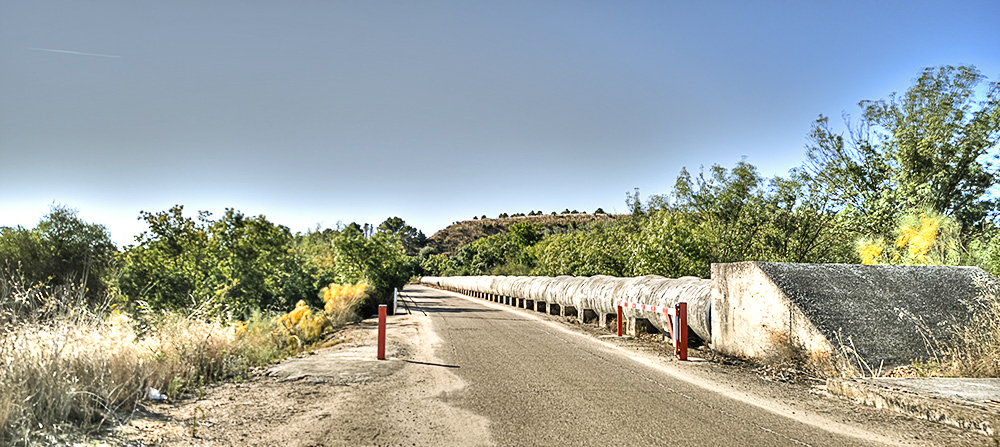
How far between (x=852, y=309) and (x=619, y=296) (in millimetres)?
6913

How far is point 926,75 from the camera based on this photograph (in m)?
20.3

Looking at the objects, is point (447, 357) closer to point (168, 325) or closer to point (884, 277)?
point (168, 325)

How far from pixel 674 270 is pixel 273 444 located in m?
17.6

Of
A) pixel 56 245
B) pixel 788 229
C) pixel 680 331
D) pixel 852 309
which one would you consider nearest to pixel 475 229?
pixel 56 245

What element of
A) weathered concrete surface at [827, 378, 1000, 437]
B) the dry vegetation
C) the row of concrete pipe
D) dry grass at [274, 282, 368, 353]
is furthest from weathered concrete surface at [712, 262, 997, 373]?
dry grass at [274, 282, 368, 353]

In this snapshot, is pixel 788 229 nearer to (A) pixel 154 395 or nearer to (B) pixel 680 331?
(B) pixel 680 331

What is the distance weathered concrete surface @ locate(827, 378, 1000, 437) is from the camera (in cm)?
538

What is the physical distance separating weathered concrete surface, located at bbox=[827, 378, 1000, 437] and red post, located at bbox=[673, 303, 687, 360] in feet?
10.1

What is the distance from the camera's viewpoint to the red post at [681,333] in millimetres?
10125

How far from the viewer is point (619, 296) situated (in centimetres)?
1509

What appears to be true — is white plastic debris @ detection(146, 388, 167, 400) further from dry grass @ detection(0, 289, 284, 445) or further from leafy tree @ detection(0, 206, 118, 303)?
leafy tree @ detection(0, 206, 118, 303)

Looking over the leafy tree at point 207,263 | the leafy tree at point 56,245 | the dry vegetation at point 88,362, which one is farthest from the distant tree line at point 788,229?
the leafy tree at point 56,245

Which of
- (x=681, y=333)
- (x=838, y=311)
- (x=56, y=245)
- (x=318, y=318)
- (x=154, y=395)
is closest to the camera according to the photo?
(x=154, y=395)

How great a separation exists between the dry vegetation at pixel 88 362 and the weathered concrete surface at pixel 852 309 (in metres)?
7.94
